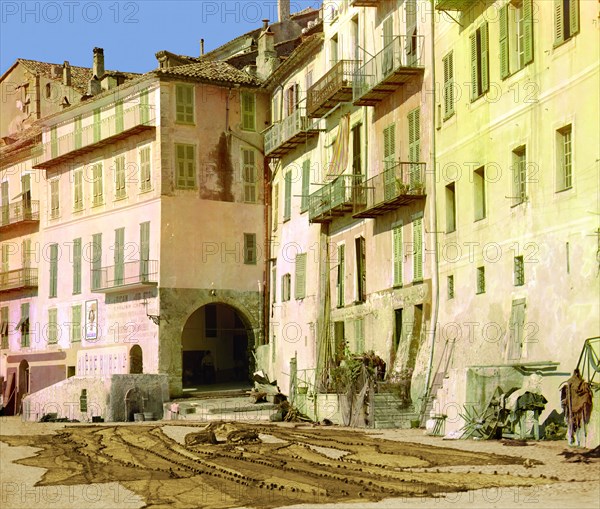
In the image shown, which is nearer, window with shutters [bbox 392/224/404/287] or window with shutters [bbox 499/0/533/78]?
window with shutters [bbox 499/0/533/78]

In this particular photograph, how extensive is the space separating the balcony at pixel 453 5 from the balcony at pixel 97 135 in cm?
2080

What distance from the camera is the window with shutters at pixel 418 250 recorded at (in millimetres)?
36188

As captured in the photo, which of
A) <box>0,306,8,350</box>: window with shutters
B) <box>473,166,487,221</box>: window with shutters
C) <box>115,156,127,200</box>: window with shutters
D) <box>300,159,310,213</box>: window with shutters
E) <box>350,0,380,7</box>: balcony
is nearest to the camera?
<box>473,166,487,221</box>: window with shutters

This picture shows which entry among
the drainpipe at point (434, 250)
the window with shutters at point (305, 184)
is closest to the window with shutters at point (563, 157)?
the drainpipe at point (434, 250)

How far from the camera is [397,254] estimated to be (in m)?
37.9

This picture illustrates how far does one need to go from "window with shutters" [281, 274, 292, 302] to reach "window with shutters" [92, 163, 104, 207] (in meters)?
10.4

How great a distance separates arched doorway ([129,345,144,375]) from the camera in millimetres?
52625

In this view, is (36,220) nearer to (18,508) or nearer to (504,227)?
(504,227)

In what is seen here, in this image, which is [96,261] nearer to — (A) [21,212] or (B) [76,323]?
(B) [76,323]

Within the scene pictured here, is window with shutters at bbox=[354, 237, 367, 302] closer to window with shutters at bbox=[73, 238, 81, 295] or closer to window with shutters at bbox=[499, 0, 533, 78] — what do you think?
window with shutters at bbox=[499, 0, 533, 78]

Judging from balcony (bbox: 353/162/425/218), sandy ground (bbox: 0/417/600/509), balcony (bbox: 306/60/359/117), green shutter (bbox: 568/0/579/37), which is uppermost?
balcony (bbox: 306/60/359/117)

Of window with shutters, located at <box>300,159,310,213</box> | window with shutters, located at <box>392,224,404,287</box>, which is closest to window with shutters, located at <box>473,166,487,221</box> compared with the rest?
window with shutters, located at <box>392,224,404,287</box>

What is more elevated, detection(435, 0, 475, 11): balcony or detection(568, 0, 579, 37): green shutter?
detection(435, 0, 475, 11): balcony

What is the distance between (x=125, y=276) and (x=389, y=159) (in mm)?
17486
